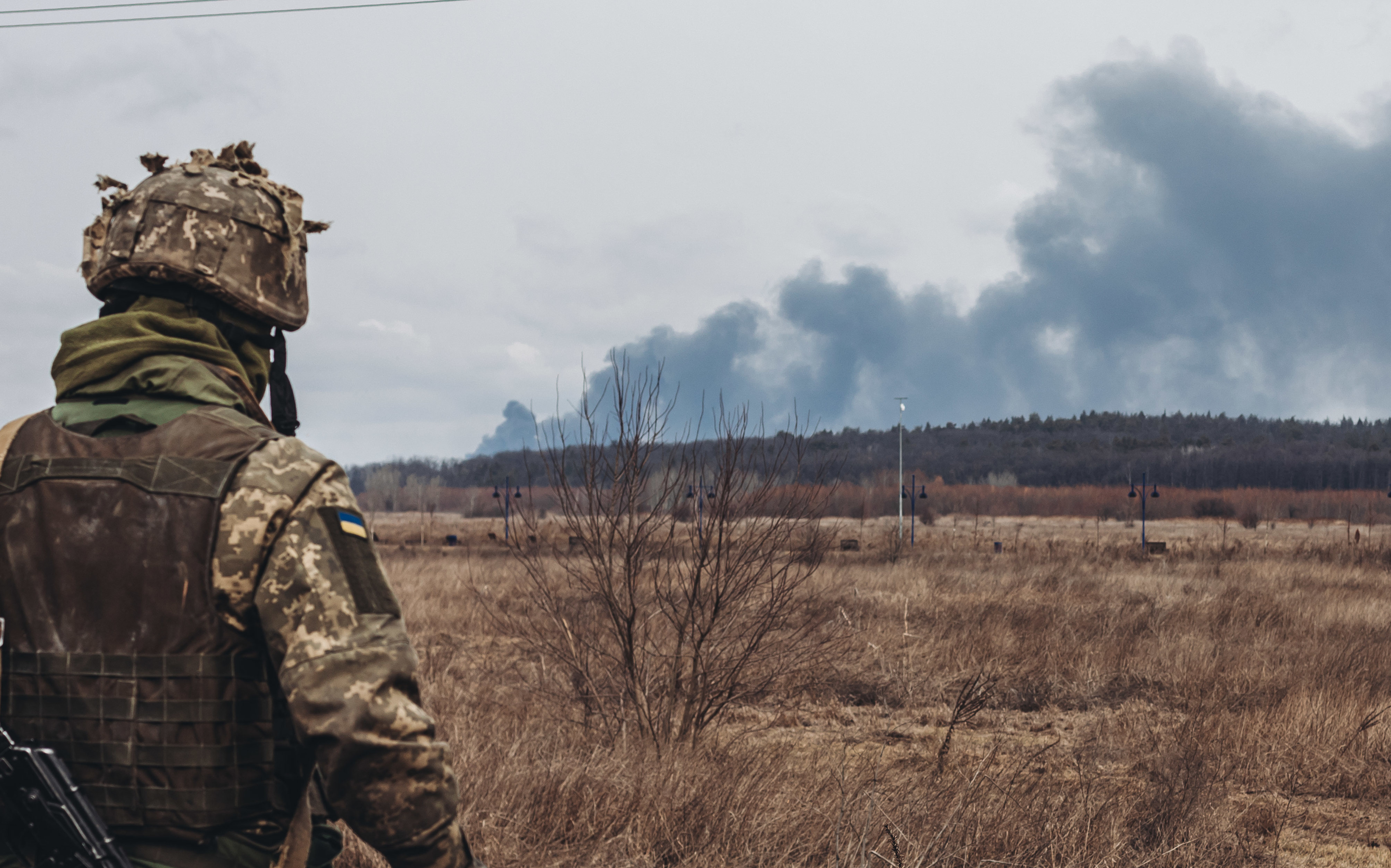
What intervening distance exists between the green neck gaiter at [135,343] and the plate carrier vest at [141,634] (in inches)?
5.2

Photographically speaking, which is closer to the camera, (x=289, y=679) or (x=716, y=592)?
(x=289, y=679)

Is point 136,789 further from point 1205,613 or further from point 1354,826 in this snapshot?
point 1205,613

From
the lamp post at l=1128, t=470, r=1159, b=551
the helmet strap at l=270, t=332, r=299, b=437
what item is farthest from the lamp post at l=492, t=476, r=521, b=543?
the lamp post at l=1128, t=470, r=1159, b=551

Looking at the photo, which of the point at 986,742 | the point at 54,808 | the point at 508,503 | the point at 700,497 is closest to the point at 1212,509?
the point at 986,742

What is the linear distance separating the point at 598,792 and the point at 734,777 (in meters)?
0.69

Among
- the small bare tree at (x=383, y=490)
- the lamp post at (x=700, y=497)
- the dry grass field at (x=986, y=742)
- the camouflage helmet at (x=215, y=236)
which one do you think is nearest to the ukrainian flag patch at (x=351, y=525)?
the camouflage helmet at (x=215, y=236)

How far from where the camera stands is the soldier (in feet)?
5.05

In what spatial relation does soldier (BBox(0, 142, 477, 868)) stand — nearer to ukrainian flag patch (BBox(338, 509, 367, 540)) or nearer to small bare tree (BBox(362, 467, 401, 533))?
ukrainian flag patch (BBox(338, 509, 367, 540))

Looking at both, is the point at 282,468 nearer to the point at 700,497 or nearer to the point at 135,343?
the point at 135,343

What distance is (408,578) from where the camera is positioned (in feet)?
59.1

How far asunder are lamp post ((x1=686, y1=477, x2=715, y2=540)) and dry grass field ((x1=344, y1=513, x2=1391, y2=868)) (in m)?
1.08

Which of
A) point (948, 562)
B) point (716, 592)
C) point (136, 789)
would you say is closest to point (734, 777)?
point (716, 592)

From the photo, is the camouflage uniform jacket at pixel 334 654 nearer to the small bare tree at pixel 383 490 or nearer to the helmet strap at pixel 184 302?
the helmet strap at pixel 184 302

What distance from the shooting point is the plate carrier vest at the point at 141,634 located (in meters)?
1.60
